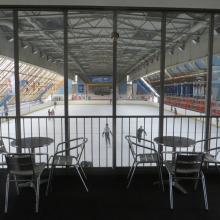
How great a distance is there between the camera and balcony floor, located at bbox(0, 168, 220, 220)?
2.54m

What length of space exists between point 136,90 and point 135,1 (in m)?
23.5

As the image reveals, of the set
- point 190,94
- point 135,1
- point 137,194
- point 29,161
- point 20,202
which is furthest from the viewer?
point 190,94

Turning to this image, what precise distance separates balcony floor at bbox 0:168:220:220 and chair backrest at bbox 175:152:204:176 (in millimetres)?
446

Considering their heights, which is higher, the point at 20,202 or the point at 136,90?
the point at 136,90

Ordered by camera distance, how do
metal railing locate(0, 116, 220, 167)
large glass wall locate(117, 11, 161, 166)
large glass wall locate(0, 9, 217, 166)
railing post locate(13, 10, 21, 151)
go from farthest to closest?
large glass wall locate(117, 11, 161, 166) → metal railing locate(0, 116, 220, 167) → large glass wall locate(0, 9, 217, 166) → railing post locate(13, 10, 21, 151)

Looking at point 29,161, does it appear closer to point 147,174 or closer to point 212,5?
point 147,174

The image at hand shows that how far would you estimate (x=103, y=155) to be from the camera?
6.84m

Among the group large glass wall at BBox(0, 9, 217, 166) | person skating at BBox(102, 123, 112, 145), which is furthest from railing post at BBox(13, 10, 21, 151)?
person skating at BBox(102, 123, 112, 145)

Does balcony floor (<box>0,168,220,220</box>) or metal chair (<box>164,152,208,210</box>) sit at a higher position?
metal chair (<box>164,152,208,210</box>)

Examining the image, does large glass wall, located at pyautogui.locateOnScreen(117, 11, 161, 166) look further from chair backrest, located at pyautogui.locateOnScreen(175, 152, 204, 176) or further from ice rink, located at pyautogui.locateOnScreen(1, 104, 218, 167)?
chair backrest, located at pyautogui.locateOnScreen(175, 152, 204, 176)

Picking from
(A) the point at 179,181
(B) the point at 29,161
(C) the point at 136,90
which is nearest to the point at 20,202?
(B) the point at 29,161

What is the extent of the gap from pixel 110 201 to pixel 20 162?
46.4 inches

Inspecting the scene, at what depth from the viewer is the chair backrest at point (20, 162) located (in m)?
2.53

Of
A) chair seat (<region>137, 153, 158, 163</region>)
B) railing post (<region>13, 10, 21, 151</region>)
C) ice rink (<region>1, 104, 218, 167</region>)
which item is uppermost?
railing post (<region>13, 10, 21, 151</region>)
